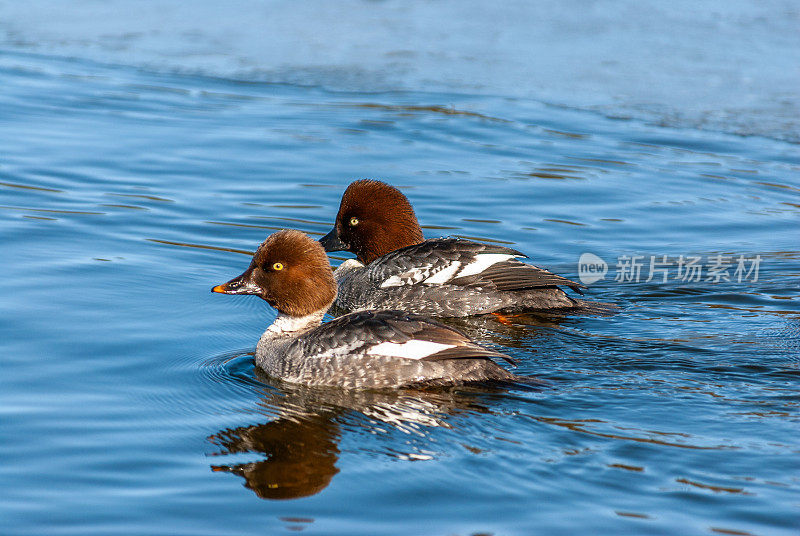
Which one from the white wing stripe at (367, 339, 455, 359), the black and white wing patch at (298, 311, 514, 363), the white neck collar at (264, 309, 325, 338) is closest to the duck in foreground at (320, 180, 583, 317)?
the white neck collar at (264, 309, 325, 338)

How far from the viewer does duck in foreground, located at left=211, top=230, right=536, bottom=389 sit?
21.6ft

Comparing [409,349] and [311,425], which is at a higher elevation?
[409,349]

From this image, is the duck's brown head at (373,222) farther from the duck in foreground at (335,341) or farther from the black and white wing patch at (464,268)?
the duck in foreground at (335,341)

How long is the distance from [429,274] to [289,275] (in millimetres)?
1767

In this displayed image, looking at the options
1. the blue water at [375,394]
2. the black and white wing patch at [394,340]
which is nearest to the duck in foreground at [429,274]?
→ the blue water at [375,394]

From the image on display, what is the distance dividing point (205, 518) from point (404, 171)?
7530 millimetres

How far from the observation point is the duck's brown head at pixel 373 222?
30.1 ft

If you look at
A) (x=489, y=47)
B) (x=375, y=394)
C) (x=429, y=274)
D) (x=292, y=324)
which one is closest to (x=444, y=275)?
(x=429, y=274)

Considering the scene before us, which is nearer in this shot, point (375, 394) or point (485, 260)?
point (375, 394)

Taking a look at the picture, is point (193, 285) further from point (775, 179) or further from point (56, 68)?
point (56, 68)

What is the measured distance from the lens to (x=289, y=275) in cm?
714

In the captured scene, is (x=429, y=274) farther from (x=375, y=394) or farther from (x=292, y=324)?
→ (x=375, y=394)

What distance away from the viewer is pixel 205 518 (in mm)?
4879

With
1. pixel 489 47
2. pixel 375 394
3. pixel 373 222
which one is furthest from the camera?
pixel 489 47
